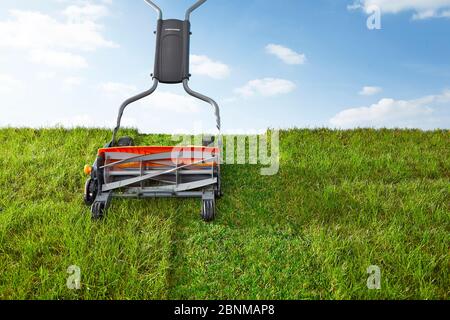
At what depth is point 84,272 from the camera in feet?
9.79

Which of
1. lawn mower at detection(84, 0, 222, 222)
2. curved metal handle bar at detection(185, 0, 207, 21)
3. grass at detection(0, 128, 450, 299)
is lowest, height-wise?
grass at detection(0, 128, 450, 299)

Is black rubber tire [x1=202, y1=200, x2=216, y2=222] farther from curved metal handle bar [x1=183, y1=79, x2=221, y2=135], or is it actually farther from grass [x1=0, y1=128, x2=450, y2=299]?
curved metal handle bar [x1=183, y1=79, x2=221, y2=135]

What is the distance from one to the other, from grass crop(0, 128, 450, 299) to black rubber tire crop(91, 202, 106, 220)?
77mm

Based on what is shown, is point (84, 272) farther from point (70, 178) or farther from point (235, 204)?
point (70, 178)

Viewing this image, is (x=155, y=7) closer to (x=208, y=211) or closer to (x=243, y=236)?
(x=208, y=211)

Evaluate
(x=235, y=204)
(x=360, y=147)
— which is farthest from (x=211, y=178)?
(x=360, y=147)

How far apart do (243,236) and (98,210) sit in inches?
51.0

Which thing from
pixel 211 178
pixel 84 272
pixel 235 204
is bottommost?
pixel 84 272

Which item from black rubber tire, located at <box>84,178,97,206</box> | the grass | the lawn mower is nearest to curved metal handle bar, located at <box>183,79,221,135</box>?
the lawn mower

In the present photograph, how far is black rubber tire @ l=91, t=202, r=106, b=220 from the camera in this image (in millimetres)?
3742
